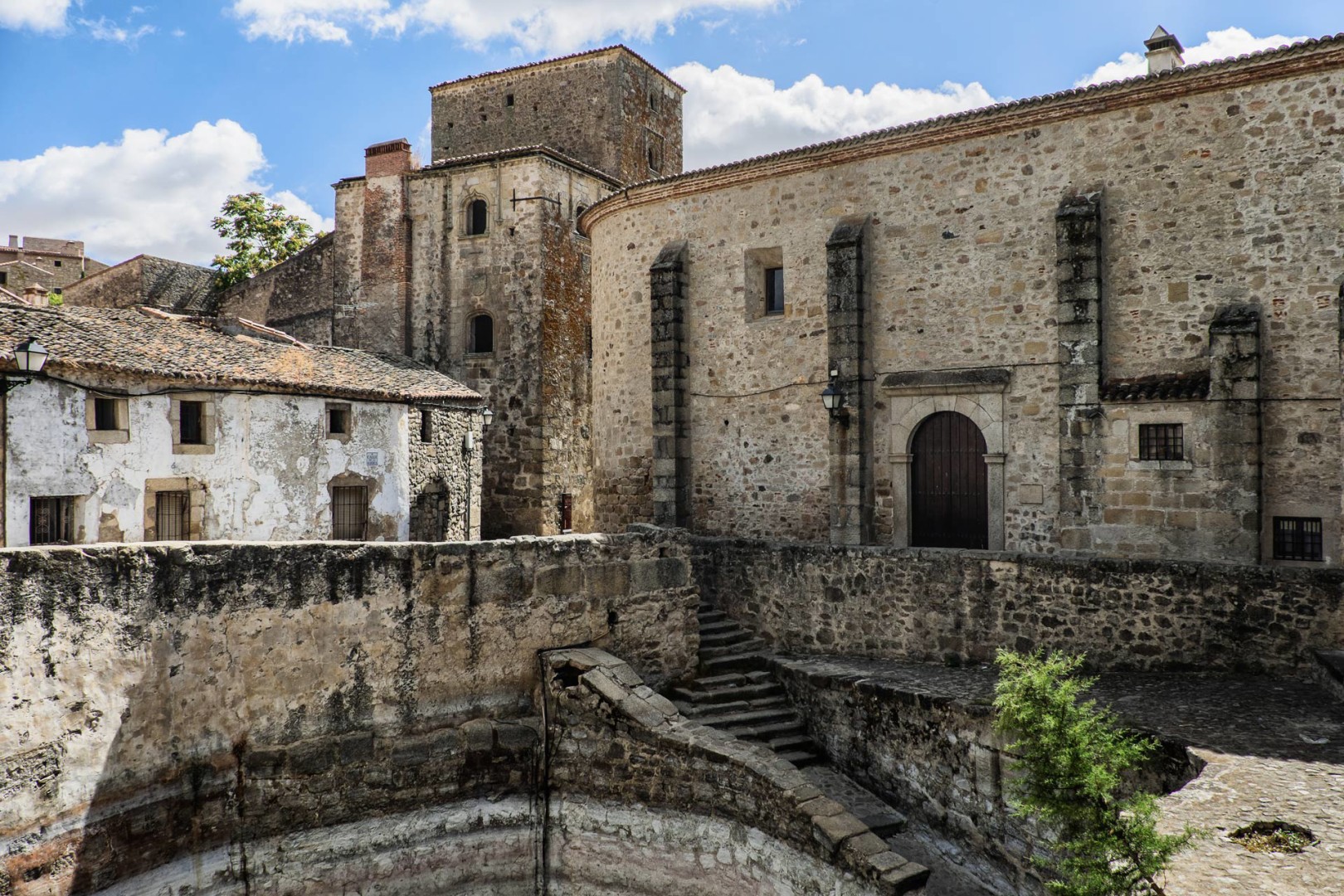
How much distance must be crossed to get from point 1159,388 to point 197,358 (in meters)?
14.3

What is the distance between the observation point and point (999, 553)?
11797 millimetres

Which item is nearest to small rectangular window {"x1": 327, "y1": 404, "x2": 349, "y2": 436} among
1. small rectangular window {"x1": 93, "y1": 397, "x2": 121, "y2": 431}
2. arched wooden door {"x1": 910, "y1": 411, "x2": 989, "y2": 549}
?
small rectangular window {"x1": 93, "y1": 397, "x2": 121, "y2": 431}

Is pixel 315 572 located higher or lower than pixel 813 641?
higher

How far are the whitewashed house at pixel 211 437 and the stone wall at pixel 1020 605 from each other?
24.2 ft

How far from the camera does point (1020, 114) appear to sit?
1359 cm

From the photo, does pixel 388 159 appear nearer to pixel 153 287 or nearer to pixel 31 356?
pixel 153 287

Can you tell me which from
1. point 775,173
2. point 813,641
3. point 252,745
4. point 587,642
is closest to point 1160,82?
point 775,173

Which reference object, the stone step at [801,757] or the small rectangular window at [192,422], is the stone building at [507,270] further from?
the stone step at [801,757]

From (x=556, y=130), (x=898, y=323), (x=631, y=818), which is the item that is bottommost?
(x=631, y=818)

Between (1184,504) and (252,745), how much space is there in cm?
1096

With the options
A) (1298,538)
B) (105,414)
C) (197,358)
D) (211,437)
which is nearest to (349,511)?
(211,437)

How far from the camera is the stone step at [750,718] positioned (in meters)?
11.2

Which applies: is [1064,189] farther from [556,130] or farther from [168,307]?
[168,307]

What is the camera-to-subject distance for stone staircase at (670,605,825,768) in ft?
36.8
